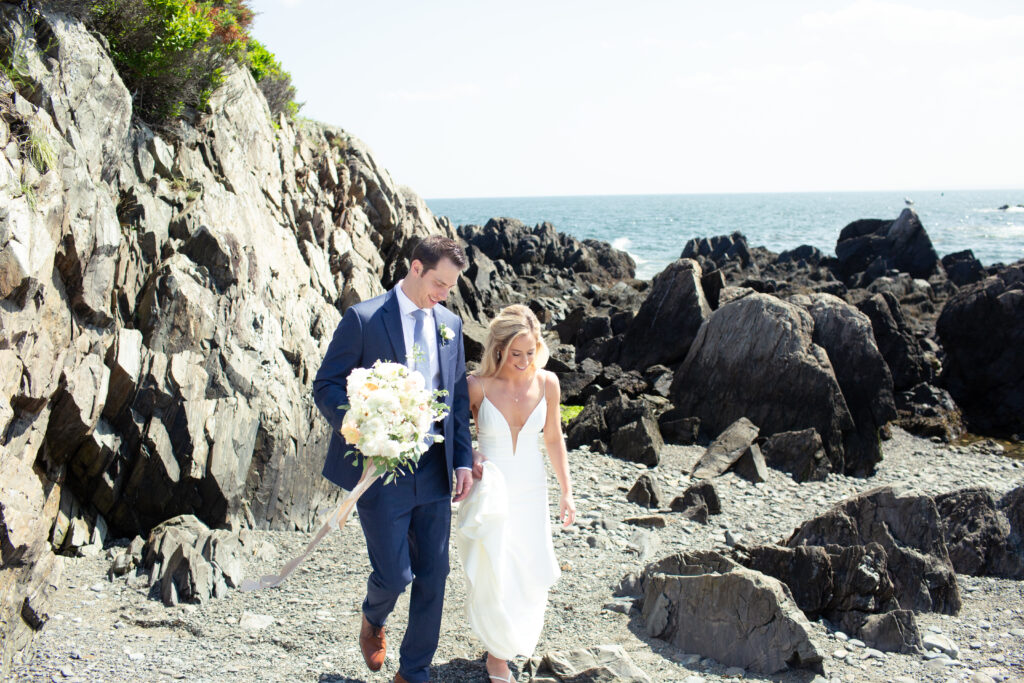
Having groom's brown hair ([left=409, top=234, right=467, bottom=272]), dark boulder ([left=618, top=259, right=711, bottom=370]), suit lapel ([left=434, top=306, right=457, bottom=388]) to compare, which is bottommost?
dark boulder ([left=618, top=259, right=711, bottom=370])

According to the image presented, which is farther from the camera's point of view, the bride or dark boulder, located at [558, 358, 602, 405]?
dark boulder, located at [558, 358, 602, 405]

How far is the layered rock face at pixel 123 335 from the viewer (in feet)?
19.4

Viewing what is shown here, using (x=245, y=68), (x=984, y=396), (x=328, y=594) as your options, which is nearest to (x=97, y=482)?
(x=328, y=594)

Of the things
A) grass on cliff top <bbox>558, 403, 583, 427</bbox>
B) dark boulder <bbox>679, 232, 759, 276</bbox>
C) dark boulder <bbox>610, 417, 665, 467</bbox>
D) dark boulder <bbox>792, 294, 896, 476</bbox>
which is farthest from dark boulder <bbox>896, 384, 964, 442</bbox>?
dark boulder <bbox>679, 232, 759, 276</bbox>

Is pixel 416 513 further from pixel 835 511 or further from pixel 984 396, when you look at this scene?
pixel 984 396

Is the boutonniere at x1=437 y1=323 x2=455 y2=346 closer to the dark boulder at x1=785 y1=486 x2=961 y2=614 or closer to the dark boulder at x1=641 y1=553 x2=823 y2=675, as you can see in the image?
the dark boulder at x1=641 y1=553 x2=823 y2=675

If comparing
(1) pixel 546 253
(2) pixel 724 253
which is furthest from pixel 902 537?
(2) pixel 724 253

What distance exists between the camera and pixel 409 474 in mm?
4734

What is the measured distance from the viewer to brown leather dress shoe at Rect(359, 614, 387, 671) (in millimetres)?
4941

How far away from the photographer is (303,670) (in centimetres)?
525

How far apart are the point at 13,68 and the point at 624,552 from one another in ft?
23.1

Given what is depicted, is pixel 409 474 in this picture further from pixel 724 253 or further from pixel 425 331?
pixel 724 253

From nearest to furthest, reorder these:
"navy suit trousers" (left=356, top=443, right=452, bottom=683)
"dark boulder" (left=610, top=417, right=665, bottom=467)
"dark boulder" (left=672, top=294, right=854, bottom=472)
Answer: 1. "navy suit trousers" (left=356, top=443, right=452, bottom=683)
2. "dark boulder" (left=610, top=417, right=665, bottom=467)
3. "dark boulder" (left=672, top=294, right=854, bottom=472)

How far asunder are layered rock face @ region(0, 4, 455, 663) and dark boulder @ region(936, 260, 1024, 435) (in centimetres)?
1405
